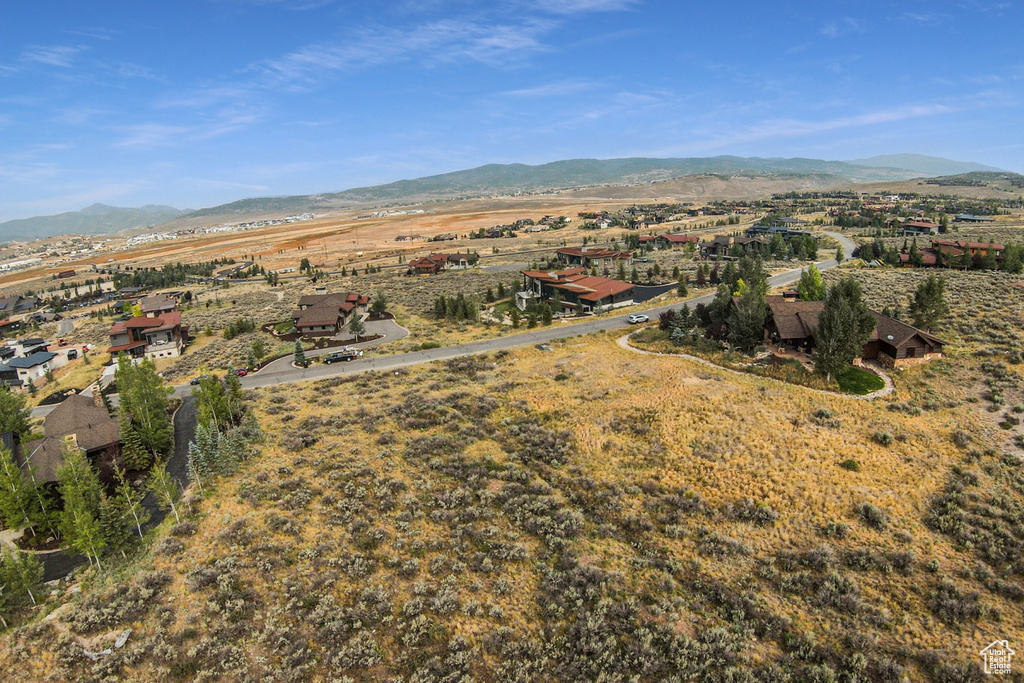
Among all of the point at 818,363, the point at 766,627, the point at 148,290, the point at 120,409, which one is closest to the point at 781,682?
the point at 766,627

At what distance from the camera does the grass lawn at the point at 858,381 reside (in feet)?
121

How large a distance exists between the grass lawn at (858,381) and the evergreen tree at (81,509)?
4761 centimetres

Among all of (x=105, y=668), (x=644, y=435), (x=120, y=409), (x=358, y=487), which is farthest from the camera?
(x=120, y=409)

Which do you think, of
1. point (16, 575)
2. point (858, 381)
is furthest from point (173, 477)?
point (858, 381)

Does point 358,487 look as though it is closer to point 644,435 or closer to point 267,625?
point 267,625

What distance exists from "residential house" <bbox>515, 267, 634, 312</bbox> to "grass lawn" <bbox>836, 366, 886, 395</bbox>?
→ 111 ft

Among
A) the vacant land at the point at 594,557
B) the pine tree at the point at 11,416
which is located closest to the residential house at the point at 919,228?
the vacant land at the point at 594,557

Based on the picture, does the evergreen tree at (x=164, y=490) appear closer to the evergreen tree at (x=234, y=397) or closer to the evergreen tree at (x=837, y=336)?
the evergreen tree at (x=234, y=397)

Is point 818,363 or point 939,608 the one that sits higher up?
point 818,363

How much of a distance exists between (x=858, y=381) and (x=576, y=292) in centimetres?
3859

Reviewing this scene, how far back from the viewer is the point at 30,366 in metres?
57.9

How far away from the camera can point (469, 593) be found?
20.7 meters

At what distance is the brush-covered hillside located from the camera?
1764cm

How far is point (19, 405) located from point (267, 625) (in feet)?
107
